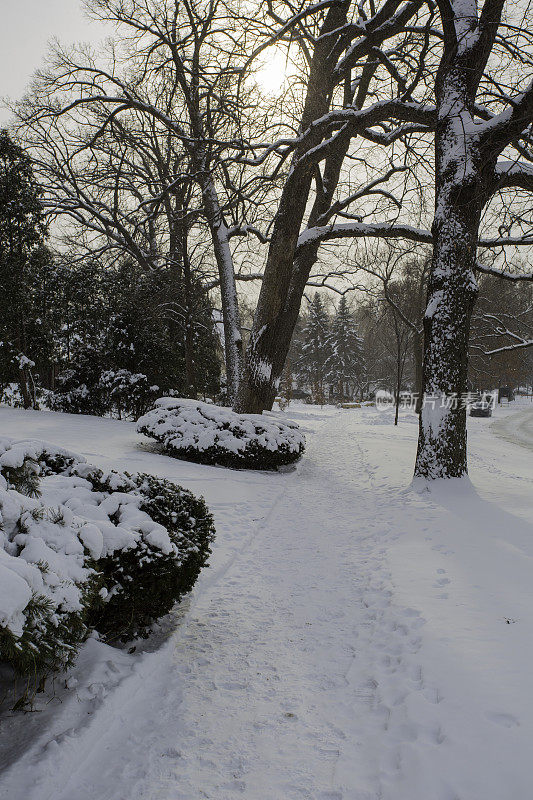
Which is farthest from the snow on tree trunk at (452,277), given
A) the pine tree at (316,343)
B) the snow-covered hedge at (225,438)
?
the pine tree at (316,343)

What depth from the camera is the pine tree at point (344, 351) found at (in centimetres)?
5166

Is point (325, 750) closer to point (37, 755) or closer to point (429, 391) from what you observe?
point (37, 755)

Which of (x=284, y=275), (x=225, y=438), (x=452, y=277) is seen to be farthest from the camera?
(x=284, y=275)

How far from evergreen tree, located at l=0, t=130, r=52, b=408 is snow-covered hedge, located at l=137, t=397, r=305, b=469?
19.7 ft

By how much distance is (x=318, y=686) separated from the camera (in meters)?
2.60

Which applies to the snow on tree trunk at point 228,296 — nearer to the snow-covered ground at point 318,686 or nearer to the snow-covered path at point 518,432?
the snow-covered ground at point 318,686

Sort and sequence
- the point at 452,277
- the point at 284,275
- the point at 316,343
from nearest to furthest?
the point at 452,277 < the point at 284,275 < the point at 316,343

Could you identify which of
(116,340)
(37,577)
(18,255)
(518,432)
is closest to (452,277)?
(37,577)

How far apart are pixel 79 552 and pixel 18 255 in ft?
39.6

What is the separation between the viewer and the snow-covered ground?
189 cm

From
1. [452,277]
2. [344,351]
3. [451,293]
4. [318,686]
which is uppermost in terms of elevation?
[344,351]

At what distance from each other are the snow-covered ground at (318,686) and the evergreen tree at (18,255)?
10.00 meters

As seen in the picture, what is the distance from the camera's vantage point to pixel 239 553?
4.66 meters

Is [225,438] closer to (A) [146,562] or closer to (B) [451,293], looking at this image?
(B) [451,293]
